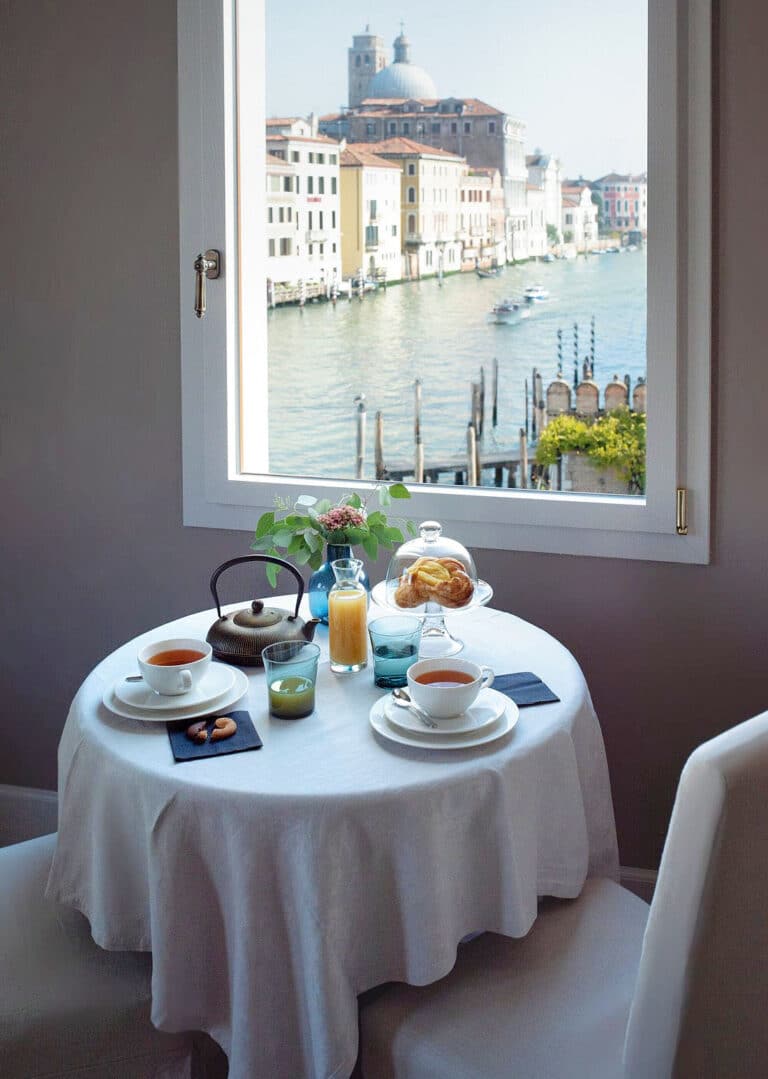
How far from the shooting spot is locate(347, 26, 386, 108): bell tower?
2.51m

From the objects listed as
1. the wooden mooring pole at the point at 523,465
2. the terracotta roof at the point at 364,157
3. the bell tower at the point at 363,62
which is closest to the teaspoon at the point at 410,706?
the wooden mooring pole at the point at 523,465

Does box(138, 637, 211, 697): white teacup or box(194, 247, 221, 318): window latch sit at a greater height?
box(194, 247, 221, 318): window latch

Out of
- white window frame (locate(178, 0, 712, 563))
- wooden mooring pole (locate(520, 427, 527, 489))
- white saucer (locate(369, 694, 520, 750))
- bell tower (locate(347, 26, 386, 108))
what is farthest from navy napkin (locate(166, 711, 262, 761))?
bell tower (locate(347, 26, 386, 108))

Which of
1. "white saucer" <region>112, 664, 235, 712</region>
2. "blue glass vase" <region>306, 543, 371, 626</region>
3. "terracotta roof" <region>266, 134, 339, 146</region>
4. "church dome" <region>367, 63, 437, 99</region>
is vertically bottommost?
"white saucer" <region>112, 664, 235, 712</region>

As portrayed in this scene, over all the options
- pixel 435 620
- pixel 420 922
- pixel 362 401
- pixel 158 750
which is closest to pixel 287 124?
pixel 362 401

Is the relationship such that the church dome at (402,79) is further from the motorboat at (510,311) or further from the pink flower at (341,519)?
the pink flower at (341,519)

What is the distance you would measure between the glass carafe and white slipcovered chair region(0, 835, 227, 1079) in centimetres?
54

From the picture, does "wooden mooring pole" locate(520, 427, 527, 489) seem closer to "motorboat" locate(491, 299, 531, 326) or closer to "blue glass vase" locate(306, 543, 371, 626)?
"motorboat" locate(491, 299, 531, 326)

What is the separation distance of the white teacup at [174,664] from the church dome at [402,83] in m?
1.49

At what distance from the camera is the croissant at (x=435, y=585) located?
1806 mm

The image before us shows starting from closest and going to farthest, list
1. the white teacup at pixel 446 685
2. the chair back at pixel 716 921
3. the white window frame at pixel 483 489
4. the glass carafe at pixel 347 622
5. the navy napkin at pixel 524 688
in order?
the chair back at pixel 716 921
the white teacup at pixel 446 685
the navy napkin at pixel 524 688
the glass carafe at pixel 347 622
the white window frame at pixel 483 489

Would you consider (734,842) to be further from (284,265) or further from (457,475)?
(284,265)

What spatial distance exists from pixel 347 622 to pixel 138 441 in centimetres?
103

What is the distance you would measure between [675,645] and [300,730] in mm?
982
